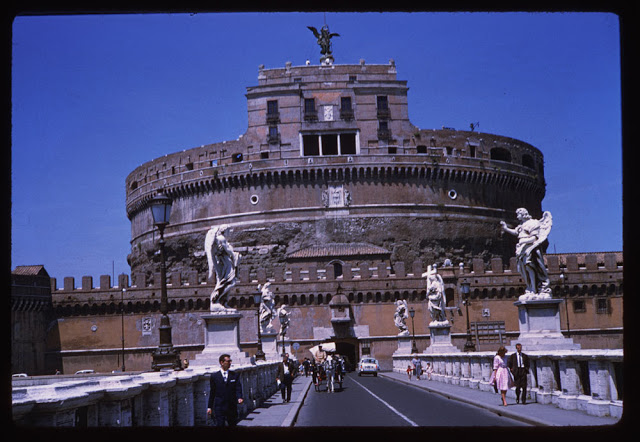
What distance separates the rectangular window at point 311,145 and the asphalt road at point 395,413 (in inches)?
1739

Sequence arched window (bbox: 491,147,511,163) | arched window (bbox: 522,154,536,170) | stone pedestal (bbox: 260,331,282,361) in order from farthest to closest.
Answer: arched window (bbox: 522,154,536,170) → arched window (bbox: 491,147,511,163) → stone pedestal (bbox: 260,331,282,361)

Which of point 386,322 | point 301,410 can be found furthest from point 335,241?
point 301,410

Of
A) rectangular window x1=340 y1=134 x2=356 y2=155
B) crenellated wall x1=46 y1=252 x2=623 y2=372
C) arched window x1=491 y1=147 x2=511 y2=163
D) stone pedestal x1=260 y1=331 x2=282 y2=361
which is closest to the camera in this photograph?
stone pedestal x1=260 y1=331 x2=282 y2=361

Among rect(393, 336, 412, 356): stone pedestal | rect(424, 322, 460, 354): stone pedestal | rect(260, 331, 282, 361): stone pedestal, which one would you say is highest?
rect(424, 322, 460, 354): stone pedestal

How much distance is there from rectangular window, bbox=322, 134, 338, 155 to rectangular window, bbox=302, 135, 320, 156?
660 mm

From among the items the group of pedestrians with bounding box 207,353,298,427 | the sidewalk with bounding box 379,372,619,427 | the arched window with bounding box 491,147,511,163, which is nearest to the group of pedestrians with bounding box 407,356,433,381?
the sidewalk with bounding box 379,372,619,427

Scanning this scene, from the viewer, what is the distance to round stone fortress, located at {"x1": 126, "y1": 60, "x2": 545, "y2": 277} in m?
61.1

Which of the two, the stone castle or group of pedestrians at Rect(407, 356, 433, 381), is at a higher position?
the stone castle

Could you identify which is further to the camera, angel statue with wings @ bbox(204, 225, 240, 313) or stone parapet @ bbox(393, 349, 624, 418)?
angel statue with wings @ bbox(204, 225, 240, 313)

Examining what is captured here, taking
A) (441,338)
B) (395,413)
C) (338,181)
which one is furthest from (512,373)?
(338,181)

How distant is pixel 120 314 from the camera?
54.5 metres

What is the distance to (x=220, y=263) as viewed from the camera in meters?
15.5

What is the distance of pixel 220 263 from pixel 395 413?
430 centimetres

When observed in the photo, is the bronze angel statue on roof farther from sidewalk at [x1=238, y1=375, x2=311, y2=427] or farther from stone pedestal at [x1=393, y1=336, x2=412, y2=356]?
sidewalk at [x1=238, y1=375, x2=311, y2=427]
